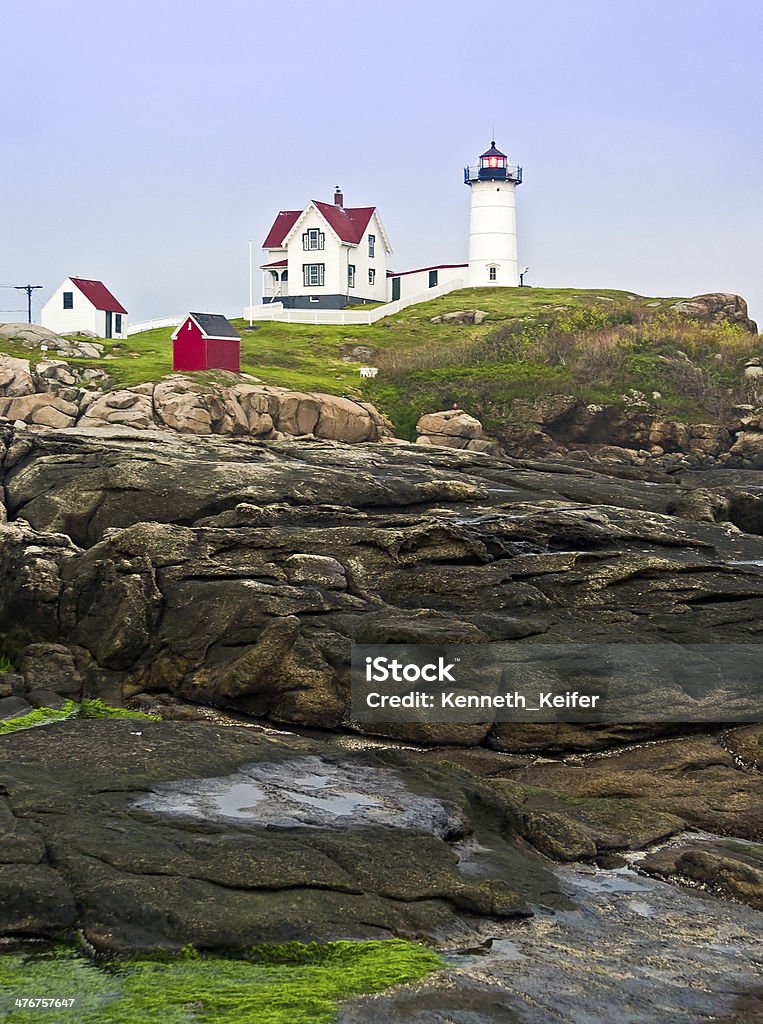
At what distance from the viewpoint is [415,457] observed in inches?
1428

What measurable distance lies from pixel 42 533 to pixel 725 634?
1536cm

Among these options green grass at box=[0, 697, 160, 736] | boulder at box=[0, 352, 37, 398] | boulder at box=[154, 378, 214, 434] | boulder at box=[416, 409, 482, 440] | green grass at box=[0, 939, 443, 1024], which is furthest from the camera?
boulder at box=[416, 409, 482, 440]

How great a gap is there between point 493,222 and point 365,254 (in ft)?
43.4

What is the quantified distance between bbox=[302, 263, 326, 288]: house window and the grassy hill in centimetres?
1040

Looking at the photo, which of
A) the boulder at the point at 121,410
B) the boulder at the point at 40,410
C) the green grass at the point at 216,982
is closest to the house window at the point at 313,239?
the boulder at the point at 121,410

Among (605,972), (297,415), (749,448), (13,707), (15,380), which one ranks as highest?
(15,380)

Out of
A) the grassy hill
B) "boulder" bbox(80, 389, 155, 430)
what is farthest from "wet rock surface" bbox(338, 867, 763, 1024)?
the grassy hill

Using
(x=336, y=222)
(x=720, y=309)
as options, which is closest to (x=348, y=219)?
(x=336, y=222)

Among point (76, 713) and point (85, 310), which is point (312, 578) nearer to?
point (76, 713)

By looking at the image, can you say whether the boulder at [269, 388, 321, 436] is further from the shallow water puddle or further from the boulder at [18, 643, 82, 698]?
the shallow water puddle

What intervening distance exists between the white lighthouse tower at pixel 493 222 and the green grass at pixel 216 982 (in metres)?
111

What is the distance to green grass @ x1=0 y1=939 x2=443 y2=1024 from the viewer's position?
32.5 feet

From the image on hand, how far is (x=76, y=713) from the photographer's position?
21062 mm

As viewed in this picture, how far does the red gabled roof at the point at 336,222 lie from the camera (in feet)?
370
